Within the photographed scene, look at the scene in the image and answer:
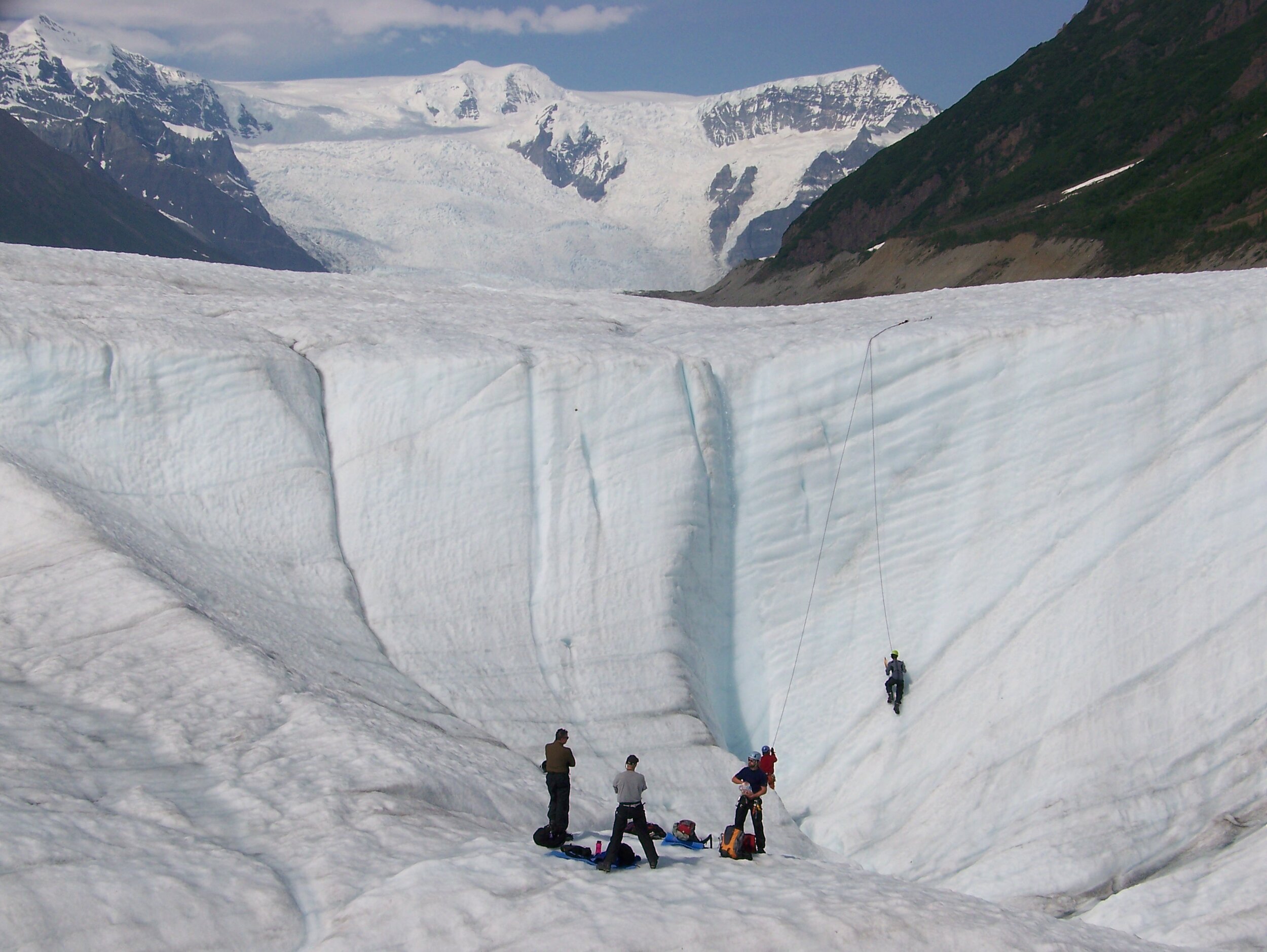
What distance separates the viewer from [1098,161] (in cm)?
7288

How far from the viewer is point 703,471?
16844 millimetres

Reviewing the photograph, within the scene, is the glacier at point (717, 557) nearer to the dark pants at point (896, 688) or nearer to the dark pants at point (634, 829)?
the dark pants at point (896, 688)

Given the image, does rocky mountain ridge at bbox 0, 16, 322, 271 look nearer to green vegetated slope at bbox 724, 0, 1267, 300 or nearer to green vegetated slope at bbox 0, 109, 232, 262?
green vegetated slope at bbox 0, 109, 232, 262

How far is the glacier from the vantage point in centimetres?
1291

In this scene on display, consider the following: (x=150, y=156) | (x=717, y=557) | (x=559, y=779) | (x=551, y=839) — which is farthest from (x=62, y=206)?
(x=551, y=839)

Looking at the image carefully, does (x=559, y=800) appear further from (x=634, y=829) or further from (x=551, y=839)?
(x=634, y=829)

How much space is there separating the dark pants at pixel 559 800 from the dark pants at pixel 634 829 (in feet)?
1.54

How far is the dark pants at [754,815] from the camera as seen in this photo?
10516 mm

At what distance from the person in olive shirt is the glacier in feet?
4.53

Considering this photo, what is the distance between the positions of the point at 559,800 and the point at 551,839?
1.07 feet

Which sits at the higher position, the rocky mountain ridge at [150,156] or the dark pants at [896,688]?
the rocky mountain ridge at [150,156]

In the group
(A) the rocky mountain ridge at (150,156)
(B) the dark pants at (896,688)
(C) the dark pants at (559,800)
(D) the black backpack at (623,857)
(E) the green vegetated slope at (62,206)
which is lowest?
(D) the black backpack at (623,857)

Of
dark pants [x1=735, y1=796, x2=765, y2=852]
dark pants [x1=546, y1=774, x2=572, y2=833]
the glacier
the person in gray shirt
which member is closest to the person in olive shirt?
dark pants [x1=546, y1=774, x2=572, y2=833]

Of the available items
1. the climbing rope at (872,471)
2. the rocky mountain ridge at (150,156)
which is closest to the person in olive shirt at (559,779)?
the climbing rope at (872,471)
